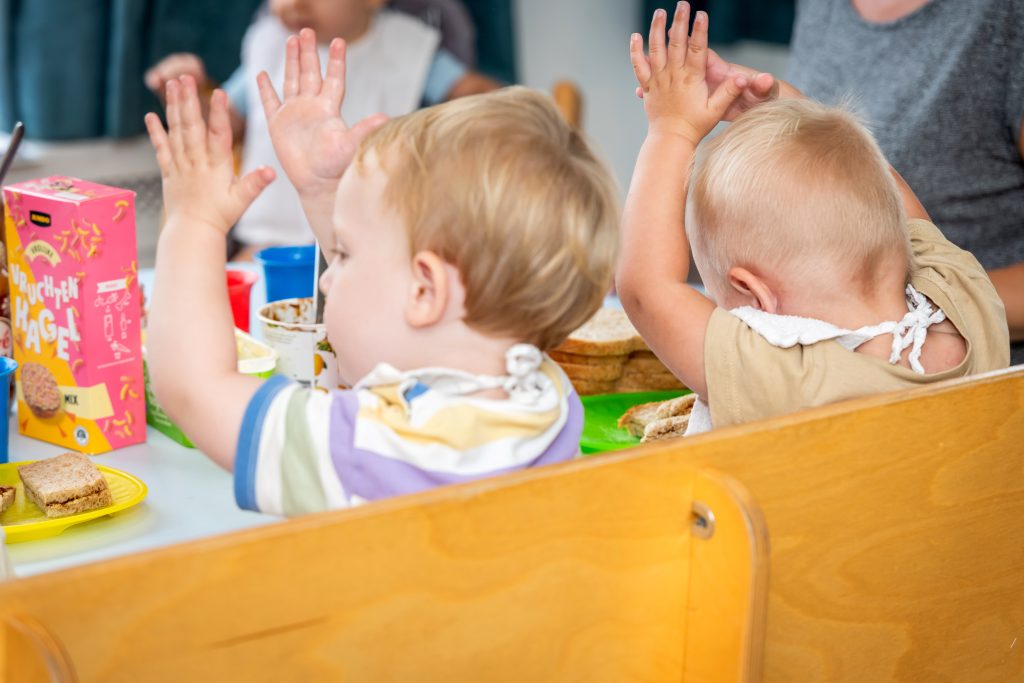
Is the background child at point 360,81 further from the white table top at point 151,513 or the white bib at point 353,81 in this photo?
the white table top at point 151,513

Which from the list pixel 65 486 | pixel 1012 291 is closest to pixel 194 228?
pixel 65 486

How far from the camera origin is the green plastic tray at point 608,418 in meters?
1.19

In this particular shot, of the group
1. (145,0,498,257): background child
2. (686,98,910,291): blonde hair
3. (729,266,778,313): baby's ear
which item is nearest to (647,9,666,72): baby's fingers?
(686,98,910,291): blonde hair

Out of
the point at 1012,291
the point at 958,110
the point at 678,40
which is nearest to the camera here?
the point at 678,40

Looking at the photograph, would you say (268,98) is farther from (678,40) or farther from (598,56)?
(598,56)

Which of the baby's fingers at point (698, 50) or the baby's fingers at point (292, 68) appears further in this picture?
the baby's fingers at point (698, 50)

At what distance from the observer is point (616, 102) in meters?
4.09

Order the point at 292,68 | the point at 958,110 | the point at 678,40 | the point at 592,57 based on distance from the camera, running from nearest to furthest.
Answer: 1. the point at 292,68
2. the point at 678,40
3. the point at 958,110
4. the point at 592,57

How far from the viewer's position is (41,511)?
38.8 inches

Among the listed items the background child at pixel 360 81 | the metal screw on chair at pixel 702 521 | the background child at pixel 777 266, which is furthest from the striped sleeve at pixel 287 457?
the background child at pixel 360 81

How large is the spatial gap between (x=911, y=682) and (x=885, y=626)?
0.07 meters

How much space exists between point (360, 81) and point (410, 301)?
7.26 feet

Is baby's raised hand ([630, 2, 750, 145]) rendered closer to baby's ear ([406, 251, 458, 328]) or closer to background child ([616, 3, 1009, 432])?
background child ([616, 3, 1009, 432])

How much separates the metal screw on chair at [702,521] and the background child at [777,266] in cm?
22
